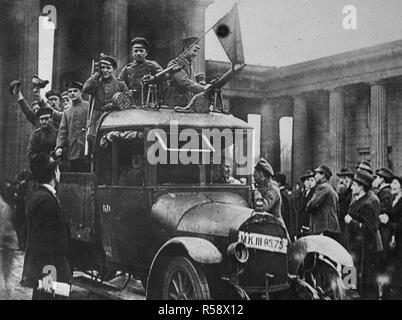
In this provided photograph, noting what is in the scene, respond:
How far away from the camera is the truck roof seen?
4.44m

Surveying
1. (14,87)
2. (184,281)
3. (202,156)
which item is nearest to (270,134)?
(202,156)

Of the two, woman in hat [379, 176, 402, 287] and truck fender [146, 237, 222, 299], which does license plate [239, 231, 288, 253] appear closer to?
truck fender [146, 237, 222, 299]

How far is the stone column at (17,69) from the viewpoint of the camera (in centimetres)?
545

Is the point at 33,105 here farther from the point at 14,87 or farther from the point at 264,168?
the point at 264,168

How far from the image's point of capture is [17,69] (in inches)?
221

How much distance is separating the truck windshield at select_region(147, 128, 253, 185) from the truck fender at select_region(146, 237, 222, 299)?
552 mm

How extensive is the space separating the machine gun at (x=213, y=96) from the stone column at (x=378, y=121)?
303 centimetres

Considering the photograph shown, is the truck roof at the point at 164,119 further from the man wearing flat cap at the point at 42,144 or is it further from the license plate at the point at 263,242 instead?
the license plate at the point at 263,242

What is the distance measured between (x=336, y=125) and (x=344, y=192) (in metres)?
1.54

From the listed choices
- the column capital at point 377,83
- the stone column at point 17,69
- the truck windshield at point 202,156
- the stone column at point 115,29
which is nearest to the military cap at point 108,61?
the stone column at point 115,29

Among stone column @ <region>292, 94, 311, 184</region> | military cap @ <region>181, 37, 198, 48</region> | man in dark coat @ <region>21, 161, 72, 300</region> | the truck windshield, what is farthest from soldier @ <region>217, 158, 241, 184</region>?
man in dark coat @ <region>21, 161, 72, 300</region>

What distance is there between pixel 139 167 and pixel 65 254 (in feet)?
3.87
